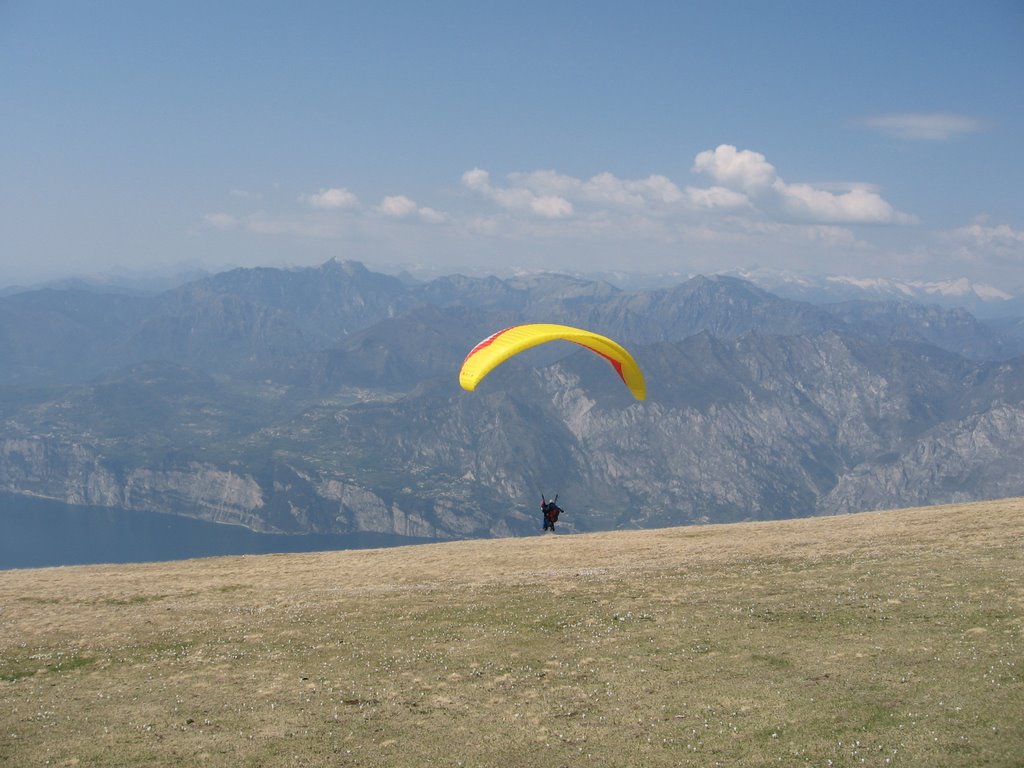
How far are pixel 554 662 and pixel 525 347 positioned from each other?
70.8 feet

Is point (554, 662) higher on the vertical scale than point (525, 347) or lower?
lower

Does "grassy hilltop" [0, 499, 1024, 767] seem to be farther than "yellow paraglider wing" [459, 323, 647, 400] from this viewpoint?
No

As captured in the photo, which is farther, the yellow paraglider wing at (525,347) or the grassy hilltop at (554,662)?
the yellow paraglider wing at (525,347)

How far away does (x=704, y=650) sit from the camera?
87.0 feet

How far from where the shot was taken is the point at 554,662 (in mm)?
26578

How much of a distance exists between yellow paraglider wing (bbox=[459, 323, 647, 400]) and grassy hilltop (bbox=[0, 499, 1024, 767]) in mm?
11669

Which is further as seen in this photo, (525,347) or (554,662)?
(525,347)

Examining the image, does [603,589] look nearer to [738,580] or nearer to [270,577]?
[738,580]

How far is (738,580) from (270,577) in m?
28.1

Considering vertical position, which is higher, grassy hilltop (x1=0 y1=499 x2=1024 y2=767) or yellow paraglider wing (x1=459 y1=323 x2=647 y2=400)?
yellow paraglider wing (x1=459 y1=323 x2=647 y2=400)

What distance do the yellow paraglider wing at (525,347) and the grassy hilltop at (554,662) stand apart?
11669 mm

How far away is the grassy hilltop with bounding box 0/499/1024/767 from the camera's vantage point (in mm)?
20234

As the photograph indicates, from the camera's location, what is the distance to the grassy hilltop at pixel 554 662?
2023 centimetres

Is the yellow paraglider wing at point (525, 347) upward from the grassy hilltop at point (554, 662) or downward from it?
upward
